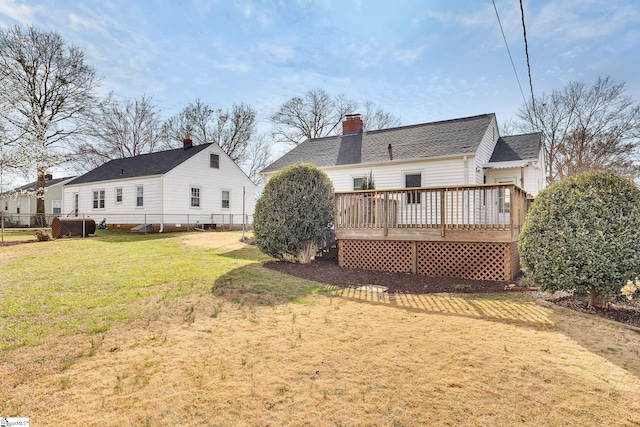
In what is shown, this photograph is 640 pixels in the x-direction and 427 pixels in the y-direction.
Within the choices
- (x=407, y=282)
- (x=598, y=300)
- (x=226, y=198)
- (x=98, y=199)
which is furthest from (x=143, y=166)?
(x=598, y=300)

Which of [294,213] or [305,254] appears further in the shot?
[305,254]

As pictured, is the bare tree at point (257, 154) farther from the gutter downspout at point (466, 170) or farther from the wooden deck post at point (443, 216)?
the wooden deck post at point (443, 216)

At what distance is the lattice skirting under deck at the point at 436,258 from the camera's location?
307 inches

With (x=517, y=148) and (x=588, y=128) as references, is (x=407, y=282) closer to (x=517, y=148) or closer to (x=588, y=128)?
(x=517, y=148)

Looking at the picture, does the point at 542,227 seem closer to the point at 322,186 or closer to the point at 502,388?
the point at 502,388

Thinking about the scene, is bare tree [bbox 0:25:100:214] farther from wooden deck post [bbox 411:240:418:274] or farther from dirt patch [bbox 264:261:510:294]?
wooden deck post [bbox 411:240:418:274]

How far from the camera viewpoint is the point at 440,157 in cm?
1298

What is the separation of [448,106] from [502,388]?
63.4 ft

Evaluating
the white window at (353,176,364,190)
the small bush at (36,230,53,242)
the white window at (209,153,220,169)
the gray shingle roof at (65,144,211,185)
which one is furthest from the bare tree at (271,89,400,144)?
the small bush at (36,230,53,242)

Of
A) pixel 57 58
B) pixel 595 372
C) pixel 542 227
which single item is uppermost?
pixel 57 58

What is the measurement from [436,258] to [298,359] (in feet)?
19.1

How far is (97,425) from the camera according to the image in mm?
2359

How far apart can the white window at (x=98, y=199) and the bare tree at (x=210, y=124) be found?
41.6ft

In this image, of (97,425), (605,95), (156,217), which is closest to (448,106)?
(605,95)
